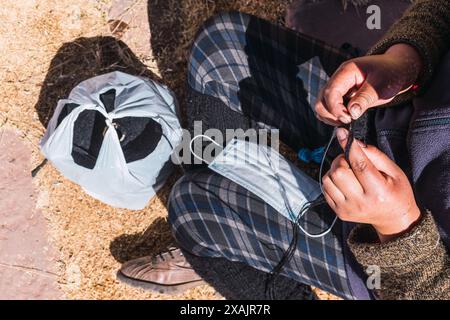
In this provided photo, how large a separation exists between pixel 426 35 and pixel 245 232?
537 mm

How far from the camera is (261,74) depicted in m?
1.20

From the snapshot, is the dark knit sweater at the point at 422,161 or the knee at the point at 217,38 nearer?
the dark knit sweater at the point at 422,161

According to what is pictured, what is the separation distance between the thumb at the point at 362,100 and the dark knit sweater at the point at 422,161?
0.10m

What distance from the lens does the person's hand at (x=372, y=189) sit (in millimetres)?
833

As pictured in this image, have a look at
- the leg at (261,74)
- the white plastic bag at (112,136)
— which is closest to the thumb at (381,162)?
the leg at (261,74)

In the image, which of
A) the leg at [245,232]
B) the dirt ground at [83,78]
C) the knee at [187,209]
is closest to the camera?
the leg at [245,232]

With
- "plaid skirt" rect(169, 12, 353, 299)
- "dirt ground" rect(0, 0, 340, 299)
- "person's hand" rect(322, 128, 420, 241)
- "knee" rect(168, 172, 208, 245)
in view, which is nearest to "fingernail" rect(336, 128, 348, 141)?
"person's hand" rect(322, 128, 420, 241)

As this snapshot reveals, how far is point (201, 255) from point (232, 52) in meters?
0.49

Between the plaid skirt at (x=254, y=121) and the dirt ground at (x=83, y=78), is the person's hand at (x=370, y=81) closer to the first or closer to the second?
the plaid skirt at (x=254, y=121)

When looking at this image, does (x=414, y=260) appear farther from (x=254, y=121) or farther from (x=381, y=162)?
(x=254, y=121)

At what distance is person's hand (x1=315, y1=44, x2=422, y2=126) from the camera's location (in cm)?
87

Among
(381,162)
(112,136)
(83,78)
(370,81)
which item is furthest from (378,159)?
(83,78)

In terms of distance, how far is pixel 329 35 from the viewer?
51.8 inches

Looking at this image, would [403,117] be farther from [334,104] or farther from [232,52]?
[232,52]
